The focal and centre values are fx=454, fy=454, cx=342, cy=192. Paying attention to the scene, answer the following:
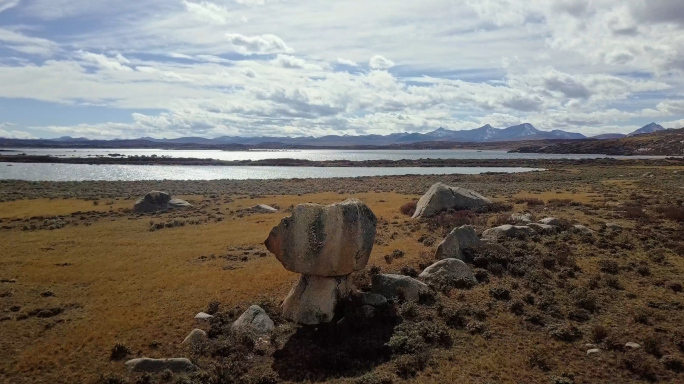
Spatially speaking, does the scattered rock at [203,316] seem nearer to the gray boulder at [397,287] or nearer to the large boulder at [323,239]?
the large boulder at [323,239]

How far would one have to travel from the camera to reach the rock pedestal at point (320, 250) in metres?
17.2

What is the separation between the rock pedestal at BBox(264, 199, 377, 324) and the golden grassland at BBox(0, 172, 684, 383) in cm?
307

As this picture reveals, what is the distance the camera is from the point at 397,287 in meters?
18.8

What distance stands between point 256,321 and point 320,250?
3461 millimetres

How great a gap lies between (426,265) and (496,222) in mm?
11451

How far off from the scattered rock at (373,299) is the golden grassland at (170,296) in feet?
9.73

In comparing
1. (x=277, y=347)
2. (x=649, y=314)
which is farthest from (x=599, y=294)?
(x=277, y=347)

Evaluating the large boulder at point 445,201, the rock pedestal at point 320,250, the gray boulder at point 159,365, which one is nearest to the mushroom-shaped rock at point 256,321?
the rock pedestal at point 320,250

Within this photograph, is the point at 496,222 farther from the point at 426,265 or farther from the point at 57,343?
the point at 57,343

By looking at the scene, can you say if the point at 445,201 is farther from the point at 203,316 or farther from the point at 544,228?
the point at 203,316

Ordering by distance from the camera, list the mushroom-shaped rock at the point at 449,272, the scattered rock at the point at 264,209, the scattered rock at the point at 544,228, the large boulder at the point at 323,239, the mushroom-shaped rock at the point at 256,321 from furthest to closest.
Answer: the scattered rock at the point at 264,209 < the scattered rock at the point at 544,228 < the mushroom-shaped rock at the point at 449,272 < the large boulder at the point at 323,239 < the mushroom-shaped rock at the point at 256,321

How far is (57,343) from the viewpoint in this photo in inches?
603

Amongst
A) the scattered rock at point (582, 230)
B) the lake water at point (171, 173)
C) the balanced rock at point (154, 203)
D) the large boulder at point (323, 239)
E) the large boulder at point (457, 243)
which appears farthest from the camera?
the lake water at point (171, 173)

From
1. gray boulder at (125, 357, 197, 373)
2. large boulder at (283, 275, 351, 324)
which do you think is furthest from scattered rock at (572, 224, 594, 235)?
gray boulder at (125, 357, 197, 373)
